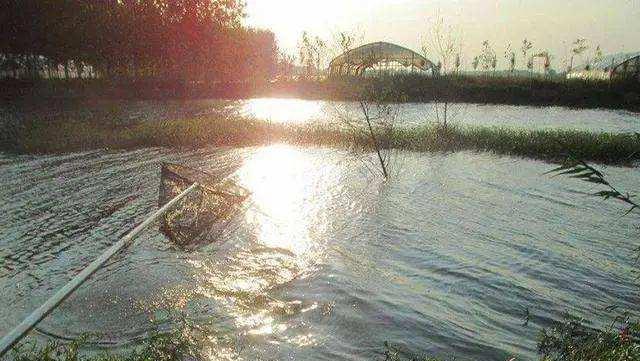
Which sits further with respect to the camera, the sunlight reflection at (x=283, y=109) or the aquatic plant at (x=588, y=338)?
the sunlight reflection at (x=283, y=109)

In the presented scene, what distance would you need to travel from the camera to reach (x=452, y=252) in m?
8.66

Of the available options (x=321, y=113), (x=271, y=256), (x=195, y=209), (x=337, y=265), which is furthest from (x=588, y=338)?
(x=321, y=113)

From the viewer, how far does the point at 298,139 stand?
21844mm

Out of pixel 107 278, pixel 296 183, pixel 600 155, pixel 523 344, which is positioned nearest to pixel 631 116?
pixel 600 155

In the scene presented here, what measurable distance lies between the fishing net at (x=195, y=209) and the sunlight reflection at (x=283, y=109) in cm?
1802

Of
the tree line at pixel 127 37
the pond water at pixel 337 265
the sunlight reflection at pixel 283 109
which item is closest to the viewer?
the pond water at pixel 337 265

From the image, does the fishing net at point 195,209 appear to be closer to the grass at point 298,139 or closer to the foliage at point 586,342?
the foliage at point 586,342

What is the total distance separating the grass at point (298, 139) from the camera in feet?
61.0

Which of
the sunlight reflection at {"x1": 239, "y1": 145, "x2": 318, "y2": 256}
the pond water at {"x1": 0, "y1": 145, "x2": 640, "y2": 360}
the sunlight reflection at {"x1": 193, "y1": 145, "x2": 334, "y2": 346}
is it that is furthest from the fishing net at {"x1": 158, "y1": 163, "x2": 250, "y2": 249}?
the sunlight reflection at {"x1": 239, "y1": 145, "x2": 318, "y2": 256}

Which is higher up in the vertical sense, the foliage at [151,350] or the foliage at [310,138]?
the foliage at [310,138]

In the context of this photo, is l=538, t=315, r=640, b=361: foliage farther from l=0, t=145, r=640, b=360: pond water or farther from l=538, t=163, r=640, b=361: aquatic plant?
l=0, t=145, r=640, b=360: pond water

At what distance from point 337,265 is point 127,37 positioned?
4262cm

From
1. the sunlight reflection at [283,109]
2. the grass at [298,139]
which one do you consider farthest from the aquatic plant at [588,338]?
the sunlight reflection at [283,109]

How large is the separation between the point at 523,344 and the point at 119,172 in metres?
12.8
